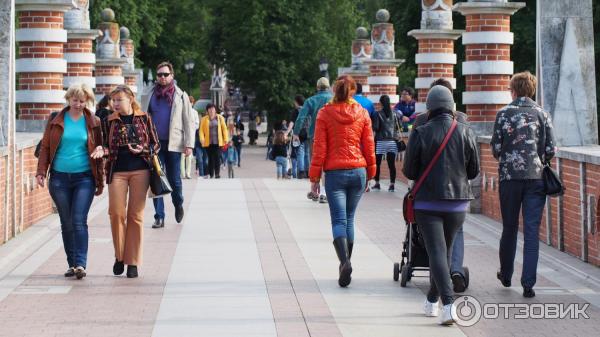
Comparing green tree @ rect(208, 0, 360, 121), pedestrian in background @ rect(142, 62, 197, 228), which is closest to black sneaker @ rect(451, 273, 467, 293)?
pedestrian in background @ rect(142, 62, 197, 228)

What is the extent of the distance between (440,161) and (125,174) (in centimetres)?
354

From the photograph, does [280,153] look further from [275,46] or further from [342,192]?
[275,46]

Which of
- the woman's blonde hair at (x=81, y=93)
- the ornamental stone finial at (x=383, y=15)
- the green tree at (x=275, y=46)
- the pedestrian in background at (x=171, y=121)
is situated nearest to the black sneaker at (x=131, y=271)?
the woman's blonde hair at (x=81, y=93)

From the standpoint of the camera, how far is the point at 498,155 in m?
11.7

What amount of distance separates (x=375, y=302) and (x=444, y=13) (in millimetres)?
18310

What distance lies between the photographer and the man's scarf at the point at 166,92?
1628 centimetres

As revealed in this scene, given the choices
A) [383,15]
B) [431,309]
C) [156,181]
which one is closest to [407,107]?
[383,15]

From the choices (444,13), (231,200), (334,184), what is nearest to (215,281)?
(334,184)

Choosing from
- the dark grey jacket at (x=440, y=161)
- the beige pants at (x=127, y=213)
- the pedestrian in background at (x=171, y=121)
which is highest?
the pedestrian in background at (x=171, y=121)

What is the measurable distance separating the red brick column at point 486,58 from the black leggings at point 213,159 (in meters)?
9.02

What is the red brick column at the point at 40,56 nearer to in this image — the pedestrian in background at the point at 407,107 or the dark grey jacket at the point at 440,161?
the pedestrian in background at the point at 407,107

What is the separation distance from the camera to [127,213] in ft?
41.2

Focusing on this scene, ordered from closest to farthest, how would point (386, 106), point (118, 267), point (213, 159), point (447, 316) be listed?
point (447, 316)
point (118, 267)
point (386, 106)
point (213, 159)

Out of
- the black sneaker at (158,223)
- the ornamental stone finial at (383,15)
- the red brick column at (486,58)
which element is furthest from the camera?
the ornamental stone finial at (383,15)
